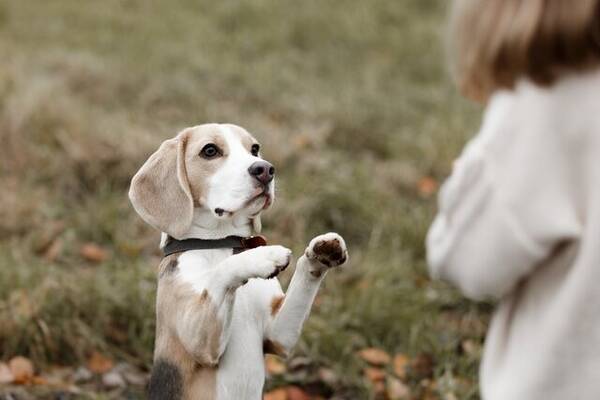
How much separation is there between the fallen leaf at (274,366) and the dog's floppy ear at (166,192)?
170 centimetres

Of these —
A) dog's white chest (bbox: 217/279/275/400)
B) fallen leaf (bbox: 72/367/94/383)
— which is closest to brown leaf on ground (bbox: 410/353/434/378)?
fallen leaf (bbox: 72/367/94/383)

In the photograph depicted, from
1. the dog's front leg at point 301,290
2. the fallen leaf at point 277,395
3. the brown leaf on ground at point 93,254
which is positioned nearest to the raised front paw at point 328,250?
the dog's front leg at point 301,290

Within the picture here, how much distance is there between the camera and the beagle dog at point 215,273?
6.82 ft

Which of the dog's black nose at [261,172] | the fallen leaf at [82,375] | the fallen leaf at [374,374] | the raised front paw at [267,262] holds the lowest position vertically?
the fallen leaf at [82,375]

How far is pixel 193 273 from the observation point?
6.99ft

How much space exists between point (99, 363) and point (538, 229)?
2447mm

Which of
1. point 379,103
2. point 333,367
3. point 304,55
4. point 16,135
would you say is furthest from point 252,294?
point 304,55

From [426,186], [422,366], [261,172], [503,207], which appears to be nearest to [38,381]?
[422,366]

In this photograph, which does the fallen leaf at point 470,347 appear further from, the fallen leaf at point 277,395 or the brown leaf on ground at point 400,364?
the fallen leaf at point 277,395

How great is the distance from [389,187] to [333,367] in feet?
7.16

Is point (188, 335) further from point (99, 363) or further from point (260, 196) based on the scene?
point (99, 363)

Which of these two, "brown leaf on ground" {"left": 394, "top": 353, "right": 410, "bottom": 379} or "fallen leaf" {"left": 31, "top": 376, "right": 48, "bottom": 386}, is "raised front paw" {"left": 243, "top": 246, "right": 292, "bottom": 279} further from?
"brown leaf on ground" {"left": 394, "top": 353, "right": 410, "bottom": 379}

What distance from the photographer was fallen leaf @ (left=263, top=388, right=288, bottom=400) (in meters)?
3.61

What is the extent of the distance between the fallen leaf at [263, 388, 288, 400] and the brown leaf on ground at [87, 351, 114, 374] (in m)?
0.69
